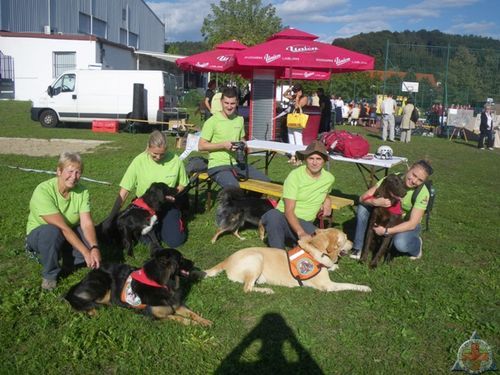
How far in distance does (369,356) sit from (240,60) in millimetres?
8118

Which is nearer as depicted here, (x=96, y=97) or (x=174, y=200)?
(x=174, y=200)

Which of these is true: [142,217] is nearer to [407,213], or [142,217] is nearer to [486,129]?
[407,213]

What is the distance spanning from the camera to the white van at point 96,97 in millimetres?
17766

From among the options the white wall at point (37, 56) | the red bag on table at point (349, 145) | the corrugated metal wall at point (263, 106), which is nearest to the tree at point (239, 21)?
the white wall at point (37, 56)

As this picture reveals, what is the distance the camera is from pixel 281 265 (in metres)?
4.39

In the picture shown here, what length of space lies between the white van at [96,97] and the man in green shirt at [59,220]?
46.7ft

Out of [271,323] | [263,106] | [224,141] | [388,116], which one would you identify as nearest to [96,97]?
[263,106]

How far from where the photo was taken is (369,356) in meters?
3.34

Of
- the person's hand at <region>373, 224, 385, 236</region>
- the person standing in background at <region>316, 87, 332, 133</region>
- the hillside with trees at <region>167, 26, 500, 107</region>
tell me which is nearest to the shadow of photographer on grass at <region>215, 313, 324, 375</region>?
the person's hand at <region>373, 224, 385, 236</region>

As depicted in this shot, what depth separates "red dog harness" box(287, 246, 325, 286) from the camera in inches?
Result: 169

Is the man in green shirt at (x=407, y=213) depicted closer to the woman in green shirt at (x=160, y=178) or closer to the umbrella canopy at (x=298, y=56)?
the woman in green shirt at (x=160, y=178)

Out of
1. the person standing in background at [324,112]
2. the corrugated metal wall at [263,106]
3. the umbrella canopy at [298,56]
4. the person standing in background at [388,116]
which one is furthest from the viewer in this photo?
the person standing in background at [388,116]

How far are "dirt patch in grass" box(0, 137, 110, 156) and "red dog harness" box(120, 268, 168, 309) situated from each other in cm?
909

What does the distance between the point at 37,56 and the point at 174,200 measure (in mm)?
27206
